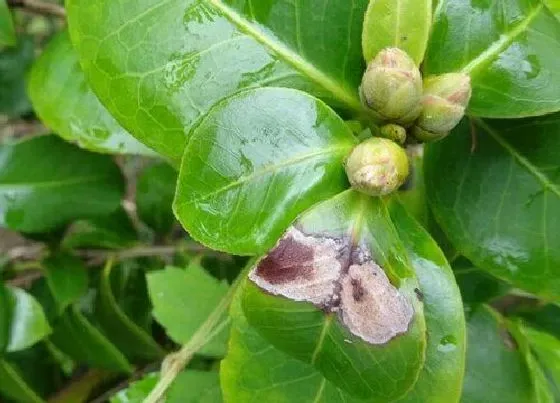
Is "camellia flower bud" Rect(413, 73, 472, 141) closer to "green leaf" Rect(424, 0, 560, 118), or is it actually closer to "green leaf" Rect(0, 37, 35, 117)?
"green leaf" Rect(424, 0, 560, 118)

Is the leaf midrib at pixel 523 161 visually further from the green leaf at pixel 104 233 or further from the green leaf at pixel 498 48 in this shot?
the green leaf at pixel 104 233

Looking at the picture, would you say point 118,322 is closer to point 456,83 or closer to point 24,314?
point 24,314

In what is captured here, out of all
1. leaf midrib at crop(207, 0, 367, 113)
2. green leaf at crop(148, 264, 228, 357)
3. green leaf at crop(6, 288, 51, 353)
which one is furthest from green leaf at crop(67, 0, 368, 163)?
green leaf at crop(6, 288, 51, 353)

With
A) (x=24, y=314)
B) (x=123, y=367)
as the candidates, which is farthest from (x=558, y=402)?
(x=24, y=314)

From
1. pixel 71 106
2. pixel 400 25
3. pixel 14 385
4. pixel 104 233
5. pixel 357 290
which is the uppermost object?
pixel 400 25

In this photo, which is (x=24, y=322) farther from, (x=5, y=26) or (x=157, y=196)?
(x=5, y=26)

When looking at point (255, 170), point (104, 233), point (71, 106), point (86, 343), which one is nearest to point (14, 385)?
point (86, 343)
